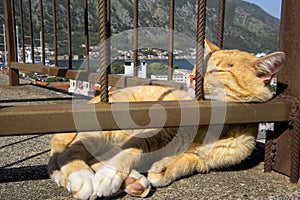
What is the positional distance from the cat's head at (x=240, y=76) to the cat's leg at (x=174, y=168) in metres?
0.29

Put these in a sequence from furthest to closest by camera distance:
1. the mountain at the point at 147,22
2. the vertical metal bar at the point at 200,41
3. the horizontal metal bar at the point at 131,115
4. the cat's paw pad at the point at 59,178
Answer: the mountain at the point at 147,22, the vertical metal bar at the point at 200,41, the cat's paw pad at the point at 59,178, the horizontal metal bar at the point at 131,115

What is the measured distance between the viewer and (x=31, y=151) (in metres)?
1.70

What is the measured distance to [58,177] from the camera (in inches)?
48.6

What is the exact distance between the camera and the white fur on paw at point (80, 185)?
3.61ft

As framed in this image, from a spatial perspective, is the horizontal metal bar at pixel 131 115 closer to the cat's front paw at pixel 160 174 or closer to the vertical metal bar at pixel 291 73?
the vertical metal bar at pixel 291 73

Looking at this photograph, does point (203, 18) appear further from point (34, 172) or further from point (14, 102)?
point (14, 102)

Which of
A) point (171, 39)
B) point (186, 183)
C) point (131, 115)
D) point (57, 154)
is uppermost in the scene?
point (171, 39)

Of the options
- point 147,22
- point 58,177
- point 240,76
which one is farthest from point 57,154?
point 147,22

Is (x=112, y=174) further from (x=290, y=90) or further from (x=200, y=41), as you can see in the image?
(x=290, y=90)

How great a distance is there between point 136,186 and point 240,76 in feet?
2.21

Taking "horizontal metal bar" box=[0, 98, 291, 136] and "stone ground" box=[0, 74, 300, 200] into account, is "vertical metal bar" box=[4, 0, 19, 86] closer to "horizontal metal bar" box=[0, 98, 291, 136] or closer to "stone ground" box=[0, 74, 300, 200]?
"stone ground" box=[0, 74, 300, 200]

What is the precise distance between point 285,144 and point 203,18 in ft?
2.11

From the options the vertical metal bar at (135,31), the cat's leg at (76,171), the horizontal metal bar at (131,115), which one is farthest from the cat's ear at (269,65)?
the vertical metal bar at (135,31)

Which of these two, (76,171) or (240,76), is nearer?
(76,171)
